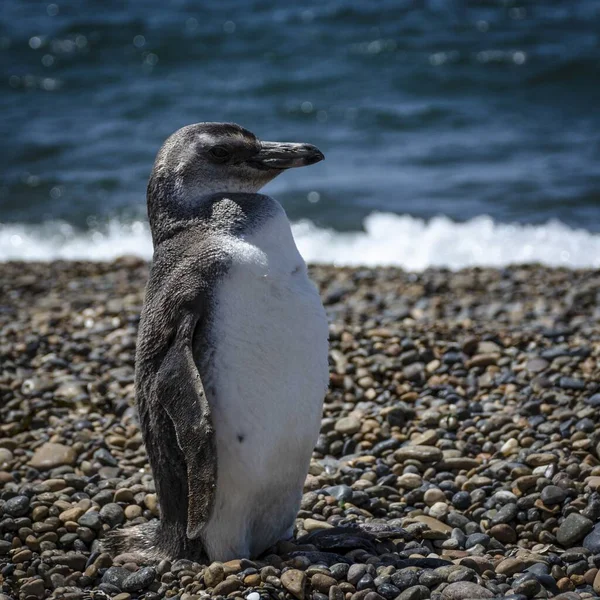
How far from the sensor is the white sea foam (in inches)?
421

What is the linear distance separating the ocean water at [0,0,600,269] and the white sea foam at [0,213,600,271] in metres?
0.03

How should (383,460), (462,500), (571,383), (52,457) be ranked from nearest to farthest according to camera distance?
(462,500), (383,460), (52,457), (571,383)

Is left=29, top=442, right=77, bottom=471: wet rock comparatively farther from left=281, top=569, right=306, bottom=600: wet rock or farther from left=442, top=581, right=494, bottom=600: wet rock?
left=442, top=581, right=494, bottom=600: wet rock

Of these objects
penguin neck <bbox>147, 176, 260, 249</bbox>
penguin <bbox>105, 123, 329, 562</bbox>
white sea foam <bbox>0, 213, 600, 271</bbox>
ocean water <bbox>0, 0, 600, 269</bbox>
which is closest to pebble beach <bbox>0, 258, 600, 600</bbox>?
penguin <bbox>105, 123, 329, 562</bbox>

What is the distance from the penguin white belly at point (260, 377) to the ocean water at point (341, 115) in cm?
718

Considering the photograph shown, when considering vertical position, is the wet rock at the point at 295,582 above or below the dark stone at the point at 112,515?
above

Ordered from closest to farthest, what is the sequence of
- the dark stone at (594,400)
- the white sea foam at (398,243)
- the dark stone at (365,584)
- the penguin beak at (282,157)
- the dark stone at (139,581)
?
1. the dark stone at (365,584)
2. the dark stone at (139,581)
3. the penguin beak at (282,157)
4. the dark stone at (594,400)
5. the white sea foam at (398,243)

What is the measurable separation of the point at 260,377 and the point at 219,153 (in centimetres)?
89

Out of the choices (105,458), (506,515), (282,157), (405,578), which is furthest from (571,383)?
(105,458)

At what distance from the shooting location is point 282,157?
12.7 ft

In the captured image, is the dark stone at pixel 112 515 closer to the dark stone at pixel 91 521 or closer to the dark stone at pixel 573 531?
the dark stone at pixel 91 521

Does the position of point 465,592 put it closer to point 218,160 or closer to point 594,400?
point 218,160

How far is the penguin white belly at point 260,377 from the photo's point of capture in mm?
3527

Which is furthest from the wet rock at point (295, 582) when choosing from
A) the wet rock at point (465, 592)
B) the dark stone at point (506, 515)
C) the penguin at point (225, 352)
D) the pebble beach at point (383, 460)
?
the dark stone at point (506, 515)
